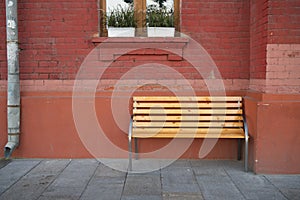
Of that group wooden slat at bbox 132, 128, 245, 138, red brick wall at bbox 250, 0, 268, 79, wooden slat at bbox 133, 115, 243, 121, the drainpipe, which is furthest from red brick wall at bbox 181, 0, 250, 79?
→ the drainpipe

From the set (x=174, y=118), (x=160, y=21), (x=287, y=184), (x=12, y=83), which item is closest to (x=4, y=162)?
(x=12, y=83)

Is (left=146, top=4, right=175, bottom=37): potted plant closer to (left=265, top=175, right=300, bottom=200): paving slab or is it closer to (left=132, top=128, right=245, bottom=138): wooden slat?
(left=132, top=128, right=245, bottom=138): wooden slat

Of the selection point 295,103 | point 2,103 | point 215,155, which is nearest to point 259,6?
point 295,103

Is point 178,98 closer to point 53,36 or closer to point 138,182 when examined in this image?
point 138,182

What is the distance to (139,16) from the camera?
4824 mm

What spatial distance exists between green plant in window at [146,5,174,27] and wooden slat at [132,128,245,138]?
151cm

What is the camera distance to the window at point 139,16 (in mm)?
4789

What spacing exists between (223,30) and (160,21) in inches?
35.4

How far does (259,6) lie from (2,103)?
147 inches

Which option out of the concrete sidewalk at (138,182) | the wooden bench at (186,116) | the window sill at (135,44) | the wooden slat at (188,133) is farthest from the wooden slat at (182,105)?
the concrete sidewalk at (138,182)

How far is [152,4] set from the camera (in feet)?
15.9

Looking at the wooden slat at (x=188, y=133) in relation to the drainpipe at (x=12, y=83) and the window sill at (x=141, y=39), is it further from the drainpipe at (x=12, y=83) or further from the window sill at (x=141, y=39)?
the drainpipe at (x=12, y=83)

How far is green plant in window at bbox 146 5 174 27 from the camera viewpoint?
4.72m

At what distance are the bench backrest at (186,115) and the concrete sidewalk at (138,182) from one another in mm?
503
